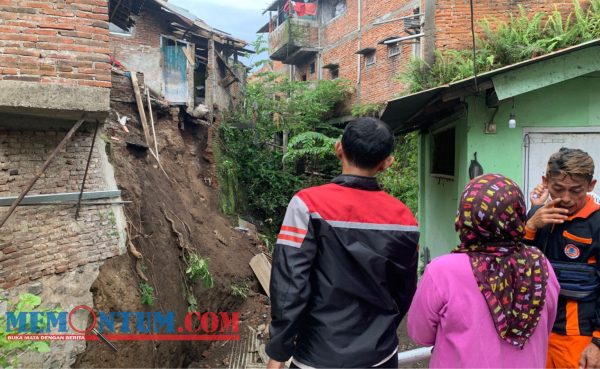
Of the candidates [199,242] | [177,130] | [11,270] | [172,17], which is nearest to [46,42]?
[11,270]

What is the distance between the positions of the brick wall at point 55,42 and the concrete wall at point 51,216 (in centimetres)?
75

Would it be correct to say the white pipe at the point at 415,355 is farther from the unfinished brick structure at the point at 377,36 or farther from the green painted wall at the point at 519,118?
the unfinished brick structure at the point at 377,36

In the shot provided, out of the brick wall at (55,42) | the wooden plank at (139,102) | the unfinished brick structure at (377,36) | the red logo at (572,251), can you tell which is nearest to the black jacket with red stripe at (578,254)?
the red logo at (572,251)

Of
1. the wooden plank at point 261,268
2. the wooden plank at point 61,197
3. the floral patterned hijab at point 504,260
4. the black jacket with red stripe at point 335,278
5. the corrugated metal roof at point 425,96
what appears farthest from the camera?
the wooden plank at point 261,268

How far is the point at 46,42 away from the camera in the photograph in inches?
155

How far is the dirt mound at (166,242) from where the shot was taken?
498 centimetres

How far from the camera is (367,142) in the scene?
6.13ft

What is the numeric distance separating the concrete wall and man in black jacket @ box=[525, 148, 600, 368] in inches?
173

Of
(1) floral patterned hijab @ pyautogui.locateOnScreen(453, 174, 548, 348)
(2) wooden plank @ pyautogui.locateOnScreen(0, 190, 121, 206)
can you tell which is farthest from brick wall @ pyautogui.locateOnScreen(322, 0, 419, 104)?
(1) floral patterned hijab @ pyautogui.locateOnScreen(453, 174, 548, 348)

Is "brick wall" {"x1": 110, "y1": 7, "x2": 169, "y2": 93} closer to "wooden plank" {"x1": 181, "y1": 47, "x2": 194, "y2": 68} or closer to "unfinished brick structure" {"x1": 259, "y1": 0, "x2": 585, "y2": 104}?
"wooden plank" {"x1": 181, "y1": 47, "x2": 194, "y2": 68}

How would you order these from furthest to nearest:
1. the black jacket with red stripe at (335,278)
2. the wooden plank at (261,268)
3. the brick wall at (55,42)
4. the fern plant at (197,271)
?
the wooden plank at (261,268), the fern plant at (197,271), the brick wall at (55,42), the black jacket with red stripe at (335,278)

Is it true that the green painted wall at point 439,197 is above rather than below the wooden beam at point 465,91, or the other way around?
below

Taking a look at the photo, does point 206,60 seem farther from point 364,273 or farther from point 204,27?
point 364,273

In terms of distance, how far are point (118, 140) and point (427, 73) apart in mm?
5983
